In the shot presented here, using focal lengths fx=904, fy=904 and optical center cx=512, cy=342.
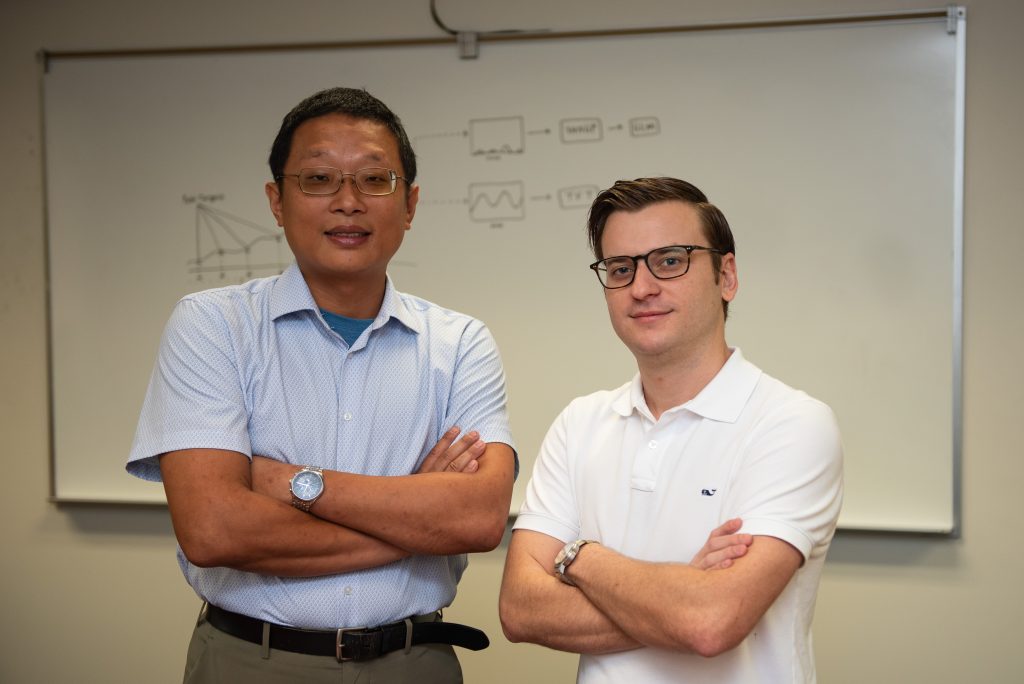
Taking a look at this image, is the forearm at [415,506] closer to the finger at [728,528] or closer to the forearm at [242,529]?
the forearm at [242,529]

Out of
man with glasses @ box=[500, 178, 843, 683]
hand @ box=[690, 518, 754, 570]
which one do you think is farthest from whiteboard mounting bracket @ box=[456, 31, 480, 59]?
hand @ box=[690, 518, 754, 570]

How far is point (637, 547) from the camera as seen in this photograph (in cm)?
170

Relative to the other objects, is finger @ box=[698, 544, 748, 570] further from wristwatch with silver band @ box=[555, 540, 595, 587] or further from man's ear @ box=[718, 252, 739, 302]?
man's ear @ box=[718, 252, 739, 302]

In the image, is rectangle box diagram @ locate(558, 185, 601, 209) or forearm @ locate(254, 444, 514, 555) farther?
rectangle box diagram @ locate(558, 185, 601, 209)

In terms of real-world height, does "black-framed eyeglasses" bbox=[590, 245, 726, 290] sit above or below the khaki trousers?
above

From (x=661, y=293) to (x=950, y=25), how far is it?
1957 mm

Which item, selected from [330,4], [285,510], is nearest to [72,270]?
[330,4]

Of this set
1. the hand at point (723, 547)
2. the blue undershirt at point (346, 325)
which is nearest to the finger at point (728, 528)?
the hand at point (723, 547)

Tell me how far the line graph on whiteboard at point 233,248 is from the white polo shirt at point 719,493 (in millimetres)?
1934

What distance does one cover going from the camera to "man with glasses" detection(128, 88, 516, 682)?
174 cm

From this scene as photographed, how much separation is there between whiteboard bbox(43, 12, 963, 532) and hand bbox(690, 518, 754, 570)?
1637mm

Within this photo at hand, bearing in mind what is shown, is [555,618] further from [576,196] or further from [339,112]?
[576,196]

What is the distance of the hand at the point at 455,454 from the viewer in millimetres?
1886

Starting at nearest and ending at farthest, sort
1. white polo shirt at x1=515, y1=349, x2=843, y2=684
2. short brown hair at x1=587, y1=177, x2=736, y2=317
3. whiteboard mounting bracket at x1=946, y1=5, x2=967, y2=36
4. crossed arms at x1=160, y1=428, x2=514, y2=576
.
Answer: white polo shirt at x1=515, y1=349, x2=843, y2=684 → crossed arms at x1=160, y1=428, x2=514, y2=576 → short brown hair at x1=587, y1=177, x2=736, y2=317 → whiteboard mounting bracket at x1=946, y1=5, x2=967, y2=36
